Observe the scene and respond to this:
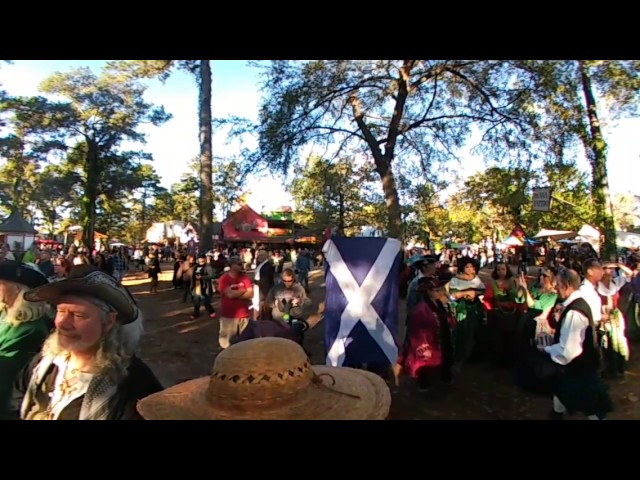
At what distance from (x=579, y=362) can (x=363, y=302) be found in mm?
2375

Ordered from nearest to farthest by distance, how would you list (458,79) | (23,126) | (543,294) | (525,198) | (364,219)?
(543,294) < (458,79) < (525,198) < (23,126) < (364,219)

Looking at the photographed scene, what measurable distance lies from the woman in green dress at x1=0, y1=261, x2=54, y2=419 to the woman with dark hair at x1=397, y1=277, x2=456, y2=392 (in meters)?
3.88

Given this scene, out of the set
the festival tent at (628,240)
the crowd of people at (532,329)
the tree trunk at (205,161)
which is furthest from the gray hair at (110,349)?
the festival tent at (628,240)

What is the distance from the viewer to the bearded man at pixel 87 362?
6.03 ft

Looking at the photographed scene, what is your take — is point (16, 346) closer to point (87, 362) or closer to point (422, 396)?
point (87, 362)

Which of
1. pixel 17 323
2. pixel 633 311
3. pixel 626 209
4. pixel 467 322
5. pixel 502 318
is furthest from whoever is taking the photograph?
pixel 626 209

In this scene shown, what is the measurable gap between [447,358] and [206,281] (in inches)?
289

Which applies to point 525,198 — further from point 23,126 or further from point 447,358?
point 23,126

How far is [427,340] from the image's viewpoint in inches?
203

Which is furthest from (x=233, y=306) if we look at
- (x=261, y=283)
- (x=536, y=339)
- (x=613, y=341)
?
(x=613, y=341)

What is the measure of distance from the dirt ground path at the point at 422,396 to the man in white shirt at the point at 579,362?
133 centimetres

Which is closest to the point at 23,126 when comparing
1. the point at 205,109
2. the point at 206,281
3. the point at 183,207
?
the point at 205,109

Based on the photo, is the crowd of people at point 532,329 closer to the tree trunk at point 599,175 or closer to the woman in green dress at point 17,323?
the tree trunk at point 599,175

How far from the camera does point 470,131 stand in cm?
987
